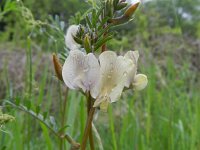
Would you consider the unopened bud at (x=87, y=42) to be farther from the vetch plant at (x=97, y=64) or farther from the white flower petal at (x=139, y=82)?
the white flower petal at (x=139, y=82)

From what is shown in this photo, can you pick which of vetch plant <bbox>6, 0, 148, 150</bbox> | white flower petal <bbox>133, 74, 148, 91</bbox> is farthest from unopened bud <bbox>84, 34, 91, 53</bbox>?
white flower petal <bbox>133, 74, 148, 91</bbox>

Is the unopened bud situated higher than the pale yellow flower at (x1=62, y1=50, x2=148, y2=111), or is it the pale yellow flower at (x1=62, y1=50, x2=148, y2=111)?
the unopened bud

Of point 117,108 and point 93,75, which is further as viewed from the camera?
point 117,108

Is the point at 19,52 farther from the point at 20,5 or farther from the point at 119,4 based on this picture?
the point at 119,4

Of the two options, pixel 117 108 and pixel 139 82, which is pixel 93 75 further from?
pixel 117 108

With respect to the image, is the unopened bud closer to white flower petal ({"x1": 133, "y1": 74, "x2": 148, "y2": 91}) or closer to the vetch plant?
the vetch plant

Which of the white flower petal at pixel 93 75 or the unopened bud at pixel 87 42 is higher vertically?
the unopened bud at pixel 87 42

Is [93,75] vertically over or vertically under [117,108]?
over

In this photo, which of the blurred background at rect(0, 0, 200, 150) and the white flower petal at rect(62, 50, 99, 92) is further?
the blurred background at rect(0, 0, 200, 150)

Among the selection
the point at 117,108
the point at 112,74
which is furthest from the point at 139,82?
the point at 117,108

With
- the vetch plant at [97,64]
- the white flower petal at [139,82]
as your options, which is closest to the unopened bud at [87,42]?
the vetch plant at [97,64]

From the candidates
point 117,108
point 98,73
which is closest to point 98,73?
point 98,73

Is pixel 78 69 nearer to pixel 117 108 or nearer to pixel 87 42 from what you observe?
pixel 87 42
